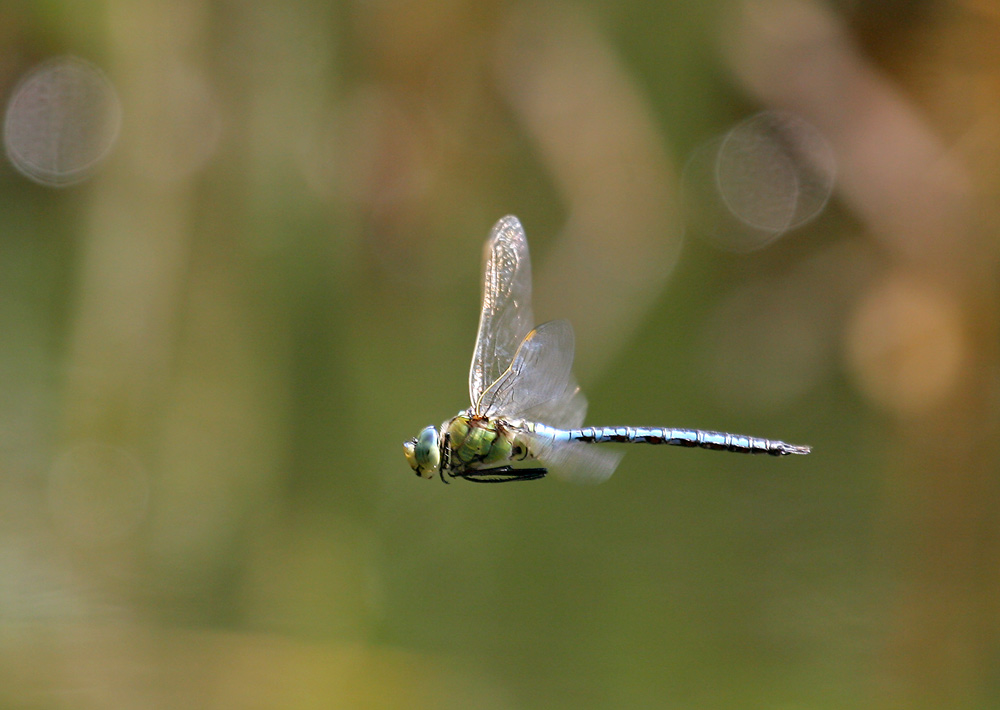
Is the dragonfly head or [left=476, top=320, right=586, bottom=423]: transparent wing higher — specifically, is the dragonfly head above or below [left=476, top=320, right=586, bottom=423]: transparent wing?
below

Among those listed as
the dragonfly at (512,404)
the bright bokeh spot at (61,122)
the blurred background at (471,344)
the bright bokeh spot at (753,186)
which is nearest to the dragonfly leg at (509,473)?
the dragonfly at (512,404)

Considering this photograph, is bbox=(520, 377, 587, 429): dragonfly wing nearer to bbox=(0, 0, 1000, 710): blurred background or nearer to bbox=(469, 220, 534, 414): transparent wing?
bbox=(469, 220, 534, 414): transparent wing

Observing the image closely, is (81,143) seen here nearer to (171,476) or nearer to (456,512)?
(171,476)

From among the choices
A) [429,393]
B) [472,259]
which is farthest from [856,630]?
[472,259]

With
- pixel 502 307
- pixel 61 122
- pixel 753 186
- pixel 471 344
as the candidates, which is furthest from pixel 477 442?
pixel 61 122

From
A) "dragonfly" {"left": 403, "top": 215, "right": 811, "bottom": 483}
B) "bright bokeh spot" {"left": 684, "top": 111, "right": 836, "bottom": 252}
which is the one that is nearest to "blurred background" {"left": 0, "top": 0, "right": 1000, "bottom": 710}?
"bright bokeh spot" {"left": 684, "top": 111, "right": 836, "bottom": 252}

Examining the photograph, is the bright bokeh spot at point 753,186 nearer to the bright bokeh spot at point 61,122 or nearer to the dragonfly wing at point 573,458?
the dragonfly wing at point 573,458

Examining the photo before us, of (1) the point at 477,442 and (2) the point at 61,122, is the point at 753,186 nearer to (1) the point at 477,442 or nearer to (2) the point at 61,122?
(1) the point at 477,442
